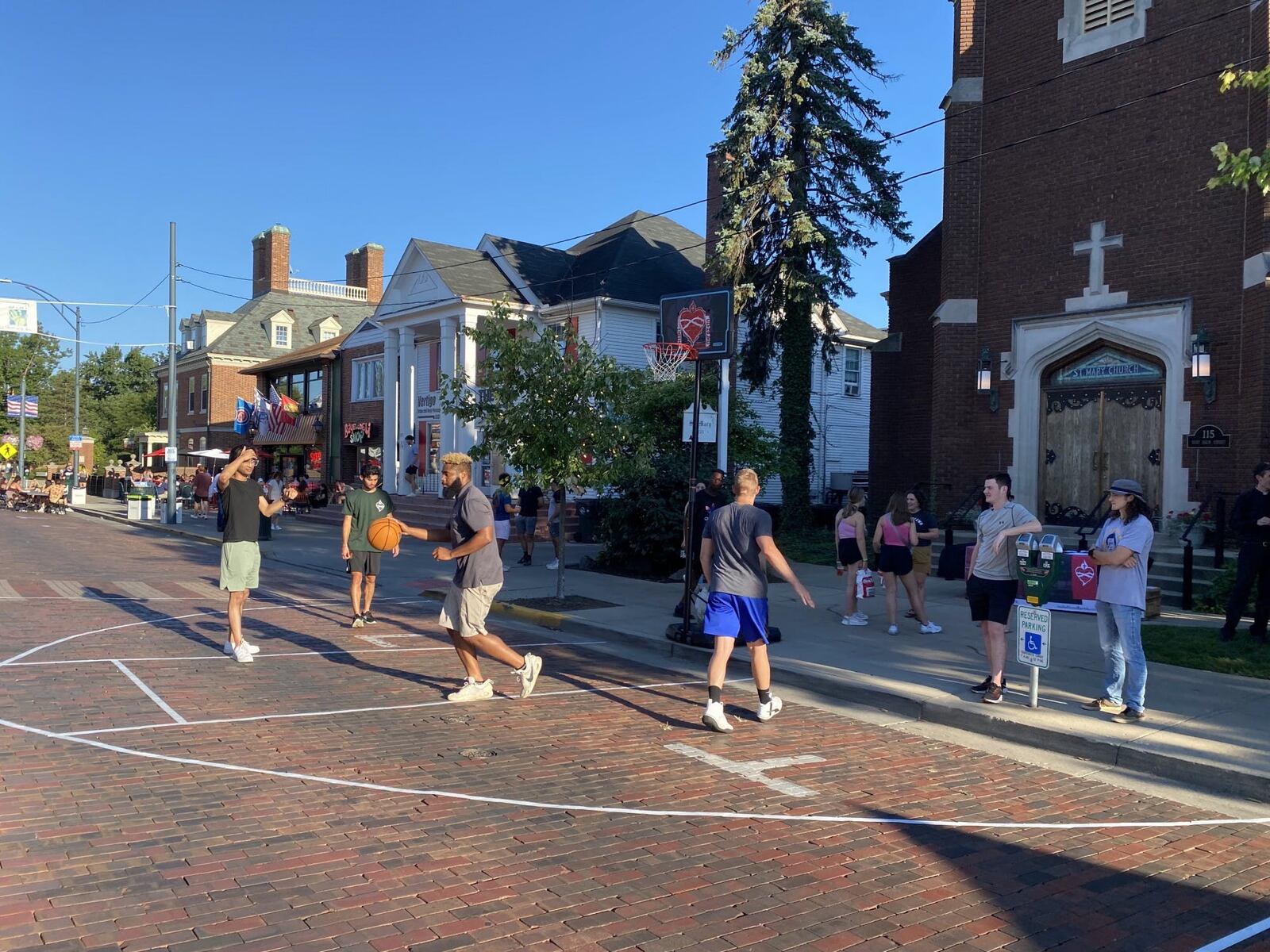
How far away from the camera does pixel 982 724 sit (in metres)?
7.76

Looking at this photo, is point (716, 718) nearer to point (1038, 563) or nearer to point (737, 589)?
point (737, 589)

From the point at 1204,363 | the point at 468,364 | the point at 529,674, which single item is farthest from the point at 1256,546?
the point at 468,364

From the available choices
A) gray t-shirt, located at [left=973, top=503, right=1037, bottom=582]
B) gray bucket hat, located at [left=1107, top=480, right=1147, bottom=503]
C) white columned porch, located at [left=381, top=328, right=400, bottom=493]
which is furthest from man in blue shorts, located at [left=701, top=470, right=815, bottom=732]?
white columned porch, located at [left=381, top=328, right=400, bottom=493]

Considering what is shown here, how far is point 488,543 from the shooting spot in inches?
309

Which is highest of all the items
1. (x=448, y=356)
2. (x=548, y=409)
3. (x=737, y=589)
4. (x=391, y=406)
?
(x=448, y=356)

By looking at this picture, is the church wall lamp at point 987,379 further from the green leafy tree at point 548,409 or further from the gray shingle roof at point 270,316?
the gray shingle roof at point 270,316

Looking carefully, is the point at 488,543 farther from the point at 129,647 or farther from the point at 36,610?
the point at 36,610

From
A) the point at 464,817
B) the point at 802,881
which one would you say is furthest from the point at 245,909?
the point at 802,881

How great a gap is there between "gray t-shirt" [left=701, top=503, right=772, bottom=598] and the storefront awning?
35.3 m

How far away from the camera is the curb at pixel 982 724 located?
638 cm

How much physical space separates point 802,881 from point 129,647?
7945mm

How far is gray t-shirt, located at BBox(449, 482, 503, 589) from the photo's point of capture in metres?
7.83

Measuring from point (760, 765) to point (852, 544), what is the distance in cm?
565

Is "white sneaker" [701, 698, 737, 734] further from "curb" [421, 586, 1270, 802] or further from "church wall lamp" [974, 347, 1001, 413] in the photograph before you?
"church wall lamp" [974, 347, 1001, 413]
